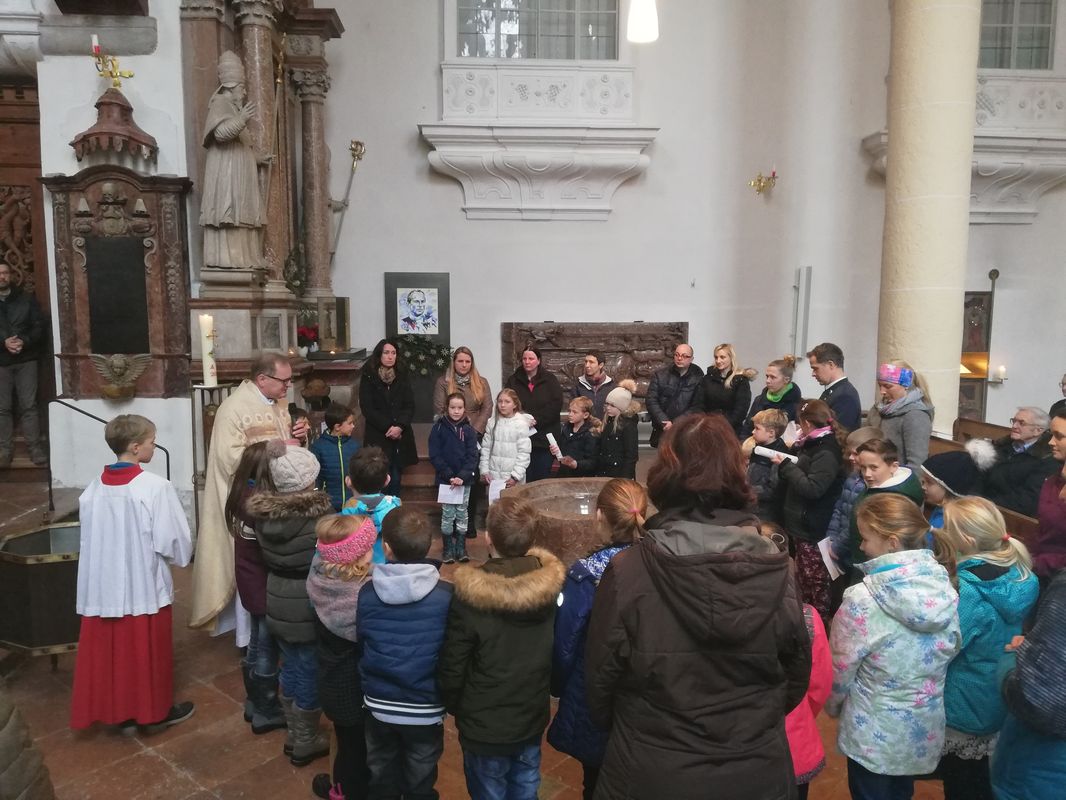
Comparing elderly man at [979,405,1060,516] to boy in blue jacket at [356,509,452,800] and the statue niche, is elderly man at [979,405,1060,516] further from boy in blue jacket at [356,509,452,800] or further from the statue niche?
the statue niche

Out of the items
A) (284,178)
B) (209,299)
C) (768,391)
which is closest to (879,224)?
(768,391)

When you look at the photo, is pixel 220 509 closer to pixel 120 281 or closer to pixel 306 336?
pixel 120 281

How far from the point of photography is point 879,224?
10289 mm

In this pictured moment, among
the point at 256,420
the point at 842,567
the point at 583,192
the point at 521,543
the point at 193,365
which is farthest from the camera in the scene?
the point at 583,192

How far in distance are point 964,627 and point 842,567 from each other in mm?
1496

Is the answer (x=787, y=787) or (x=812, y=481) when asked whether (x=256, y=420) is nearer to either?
(x=812, y=481)

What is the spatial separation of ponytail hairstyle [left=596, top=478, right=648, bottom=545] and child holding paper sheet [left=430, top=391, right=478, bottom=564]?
3.54 m

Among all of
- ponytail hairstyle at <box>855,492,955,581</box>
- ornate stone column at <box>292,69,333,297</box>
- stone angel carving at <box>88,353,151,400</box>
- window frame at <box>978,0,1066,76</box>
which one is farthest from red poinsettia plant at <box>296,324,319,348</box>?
window frame at <box>978,0,1066,76</box>

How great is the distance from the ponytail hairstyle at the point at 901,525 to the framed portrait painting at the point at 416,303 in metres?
7.81

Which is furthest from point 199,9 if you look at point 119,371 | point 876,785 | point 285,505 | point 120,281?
point 876,785

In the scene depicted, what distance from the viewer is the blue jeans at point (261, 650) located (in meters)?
3.58

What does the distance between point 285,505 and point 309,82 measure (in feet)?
23.3

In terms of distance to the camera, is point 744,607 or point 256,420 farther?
point 256,420

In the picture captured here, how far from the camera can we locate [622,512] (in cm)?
239
